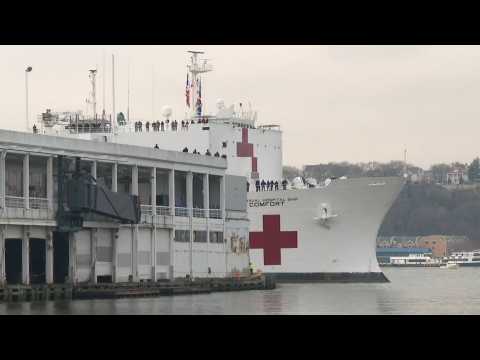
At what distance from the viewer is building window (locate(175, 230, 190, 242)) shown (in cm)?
3484

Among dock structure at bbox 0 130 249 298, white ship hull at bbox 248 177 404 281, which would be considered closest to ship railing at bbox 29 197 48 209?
dock structure at bbox 0 130 249 298

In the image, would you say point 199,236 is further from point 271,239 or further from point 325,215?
point 271,239

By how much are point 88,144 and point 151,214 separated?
3670 mm

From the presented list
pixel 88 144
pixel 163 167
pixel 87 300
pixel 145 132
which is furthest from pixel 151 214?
pixel 145 132

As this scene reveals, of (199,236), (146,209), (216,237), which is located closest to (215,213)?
(216,237)

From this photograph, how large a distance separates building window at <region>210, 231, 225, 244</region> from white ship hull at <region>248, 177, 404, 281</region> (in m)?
7.93

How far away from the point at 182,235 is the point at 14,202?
7592 millimetres

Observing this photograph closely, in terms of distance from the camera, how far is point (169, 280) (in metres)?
34.2

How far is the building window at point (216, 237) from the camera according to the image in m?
37.1

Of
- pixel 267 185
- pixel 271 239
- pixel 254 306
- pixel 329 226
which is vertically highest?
pixel 267 185

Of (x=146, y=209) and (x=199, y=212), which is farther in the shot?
(x=199, y=212)

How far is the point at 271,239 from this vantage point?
46.2 meters

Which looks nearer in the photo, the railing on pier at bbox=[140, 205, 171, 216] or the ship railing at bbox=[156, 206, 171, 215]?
the railing on pier at bbox=[140, 205, 171, 216]

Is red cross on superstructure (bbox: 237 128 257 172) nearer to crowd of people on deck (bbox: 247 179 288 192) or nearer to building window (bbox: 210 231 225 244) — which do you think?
crowd of people on deck (bbox: 247 179 288 192)
